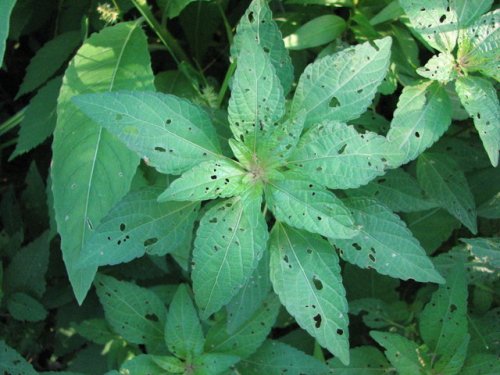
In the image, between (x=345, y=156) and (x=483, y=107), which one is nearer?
(x=345, y=156)

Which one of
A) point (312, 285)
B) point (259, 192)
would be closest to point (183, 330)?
point (312, 285)

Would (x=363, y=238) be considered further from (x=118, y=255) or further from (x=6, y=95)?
(x=6, y=95)

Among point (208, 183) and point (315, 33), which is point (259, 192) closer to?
point (208, 183)

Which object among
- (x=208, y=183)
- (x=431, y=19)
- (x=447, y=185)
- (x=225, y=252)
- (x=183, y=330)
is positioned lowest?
(x=183, y=330)

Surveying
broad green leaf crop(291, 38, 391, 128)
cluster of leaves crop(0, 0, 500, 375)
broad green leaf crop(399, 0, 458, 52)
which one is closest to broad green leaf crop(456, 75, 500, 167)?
cluster of leaves crop(0, 0, 500, 375)

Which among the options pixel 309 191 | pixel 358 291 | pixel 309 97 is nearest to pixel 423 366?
pixel 358 291

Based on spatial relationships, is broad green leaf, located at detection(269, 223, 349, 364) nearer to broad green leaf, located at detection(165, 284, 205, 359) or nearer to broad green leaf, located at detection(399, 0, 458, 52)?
broad green leaf, located at detection(165, 284, 205, 359)
